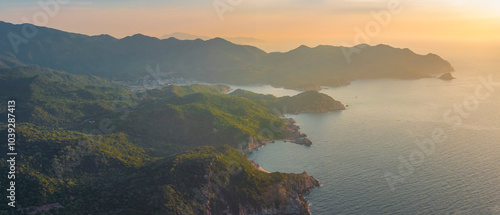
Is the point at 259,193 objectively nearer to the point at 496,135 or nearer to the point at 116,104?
the point at 496,135

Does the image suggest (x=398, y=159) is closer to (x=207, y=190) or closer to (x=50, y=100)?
(x=207, y=190)

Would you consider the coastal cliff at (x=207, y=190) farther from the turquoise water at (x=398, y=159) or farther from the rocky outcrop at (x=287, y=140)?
the rocky outcrop at (x=287, y=140)

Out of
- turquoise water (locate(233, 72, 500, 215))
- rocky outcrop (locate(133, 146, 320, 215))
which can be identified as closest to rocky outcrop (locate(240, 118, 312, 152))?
turquoise water (locate(233, 72, 500, 215))

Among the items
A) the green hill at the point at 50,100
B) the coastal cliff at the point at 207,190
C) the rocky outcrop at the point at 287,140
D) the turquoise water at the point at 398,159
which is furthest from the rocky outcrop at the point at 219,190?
the green hill at the point at 50,100

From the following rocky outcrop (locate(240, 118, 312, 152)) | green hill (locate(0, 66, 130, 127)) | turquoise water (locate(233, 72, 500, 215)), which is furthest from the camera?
green hill (locate(0, 66, 130, 127))

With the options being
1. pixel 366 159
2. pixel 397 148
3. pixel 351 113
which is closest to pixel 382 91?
pixel 351 113

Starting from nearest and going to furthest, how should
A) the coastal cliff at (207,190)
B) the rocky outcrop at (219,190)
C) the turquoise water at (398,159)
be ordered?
1. the coastal cliff at (207,190)
2. the rocky outcrop at (219,190)
3. the turquoise water at (398,159)

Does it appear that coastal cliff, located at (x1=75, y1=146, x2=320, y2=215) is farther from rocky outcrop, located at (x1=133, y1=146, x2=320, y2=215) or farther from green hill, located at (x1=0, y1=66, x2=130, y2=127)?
green hill, located at (x1=0, y1=66, x2=130, y2=127)

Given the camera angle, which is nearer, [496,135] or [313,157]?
[313,157]
